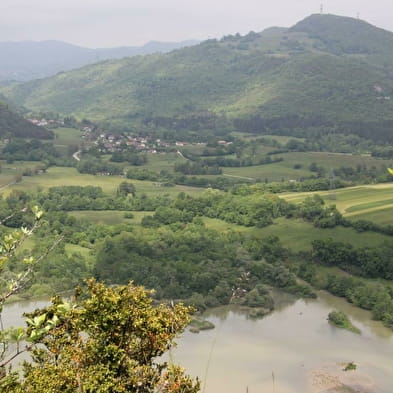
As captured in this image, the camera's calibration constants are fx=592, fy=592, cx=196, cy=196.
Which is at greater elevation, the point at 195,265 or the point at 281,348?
the point at 281,348

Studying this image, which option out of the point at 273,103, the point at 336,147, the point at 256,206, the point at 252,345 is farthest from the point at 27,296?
the point at 273,103

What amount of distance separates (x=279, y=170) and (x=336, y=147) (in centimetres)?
2750

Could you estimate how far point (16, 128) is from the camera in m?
114

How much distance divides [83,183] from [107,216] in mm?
18181

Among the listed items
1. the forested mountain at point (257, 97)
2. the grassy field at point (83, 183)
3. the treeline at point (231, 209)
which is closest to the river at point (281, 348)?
the treeline at point (231, 209)

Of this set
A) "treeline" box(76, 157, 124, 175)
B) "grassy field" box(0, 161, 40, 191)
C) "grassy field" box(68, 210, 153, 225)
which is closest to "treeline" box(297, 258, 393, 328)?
"grassy field" box(68, 210, 153, 225)

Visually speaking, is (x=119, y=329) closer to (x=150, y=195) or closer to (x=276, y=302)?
(x=276, y=302)

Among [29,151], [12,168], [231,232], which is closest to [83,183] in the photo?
[12,168]

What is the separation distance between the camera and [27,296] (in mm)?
44625

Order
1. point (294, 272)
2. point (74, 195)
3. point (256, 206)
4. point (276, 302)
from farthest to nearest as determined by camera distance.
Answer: point (74, 195)
point (256, 206)
point (294, 272)
point (276, 302)

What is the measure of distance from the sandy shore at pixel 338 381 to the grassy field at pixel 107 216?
3342 cm

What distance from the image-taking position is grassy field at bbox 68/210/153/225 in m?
63.2

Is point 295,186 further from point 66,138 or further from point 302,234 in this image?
point 66,138

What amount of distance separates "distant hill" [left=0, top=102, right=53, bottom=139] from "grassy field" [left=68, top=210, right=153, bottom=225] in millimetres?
50786
